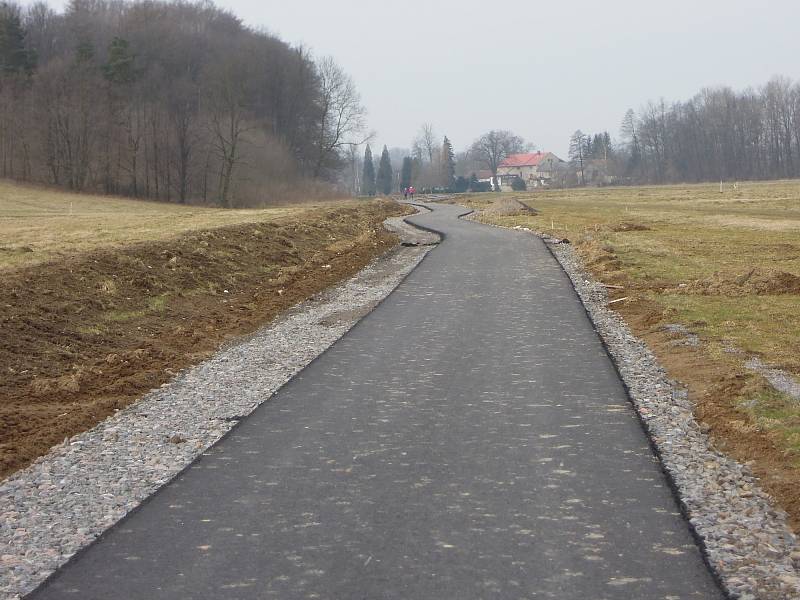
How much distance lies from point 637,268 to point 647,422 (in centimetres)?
1500

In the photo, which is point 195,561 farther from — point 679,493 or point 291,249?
point 291,249

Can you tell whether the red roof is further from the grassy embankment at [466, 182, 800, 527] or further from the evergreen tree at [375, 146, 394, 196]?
the grassy embankment at [466, 182, 800, 527]

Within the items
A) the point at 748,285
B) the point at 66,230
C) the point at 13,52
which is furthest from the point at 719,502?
the point at 13,52

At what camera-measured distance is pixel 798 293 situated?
1728 cm

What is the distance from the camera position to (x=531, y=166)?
19075cm

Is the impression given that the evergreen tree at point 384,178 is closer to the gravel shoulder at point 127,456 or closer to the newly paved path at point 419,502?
the gravel shoulder at point 127,456

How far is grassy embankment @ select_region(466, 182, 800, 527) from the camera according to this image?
759 centimetres

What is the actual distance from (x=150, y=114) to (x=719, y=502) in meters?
78.1

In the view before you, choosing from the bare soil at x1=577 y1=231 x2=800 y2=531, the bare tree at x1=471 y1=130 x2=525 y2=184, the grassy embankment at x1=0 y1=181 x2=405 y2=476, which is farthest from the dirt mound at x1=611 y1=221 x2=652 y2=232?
the bare tree at x1=471 y1=130 x2=525 y2=184

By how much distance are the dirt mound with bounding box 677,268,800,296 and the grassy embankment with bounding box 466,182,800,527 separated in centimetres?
2

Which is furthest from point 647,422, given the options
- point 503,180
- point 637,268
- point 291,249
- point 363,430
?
point 503,180

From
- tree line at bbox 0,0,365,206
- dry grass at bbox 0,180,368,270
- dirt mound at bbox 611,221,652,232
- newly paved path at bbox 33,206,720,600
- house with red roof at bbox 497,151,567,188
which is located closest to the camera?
newly paved path at bbox 33,206,720,600

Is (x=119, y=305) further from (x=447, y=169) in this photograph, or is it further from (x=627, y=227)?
(x=447, y=169)

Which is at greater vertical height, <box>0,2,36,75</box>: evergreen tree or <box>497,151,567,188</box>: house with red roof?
<box>0,2,36,75</box>: evergreen tree
